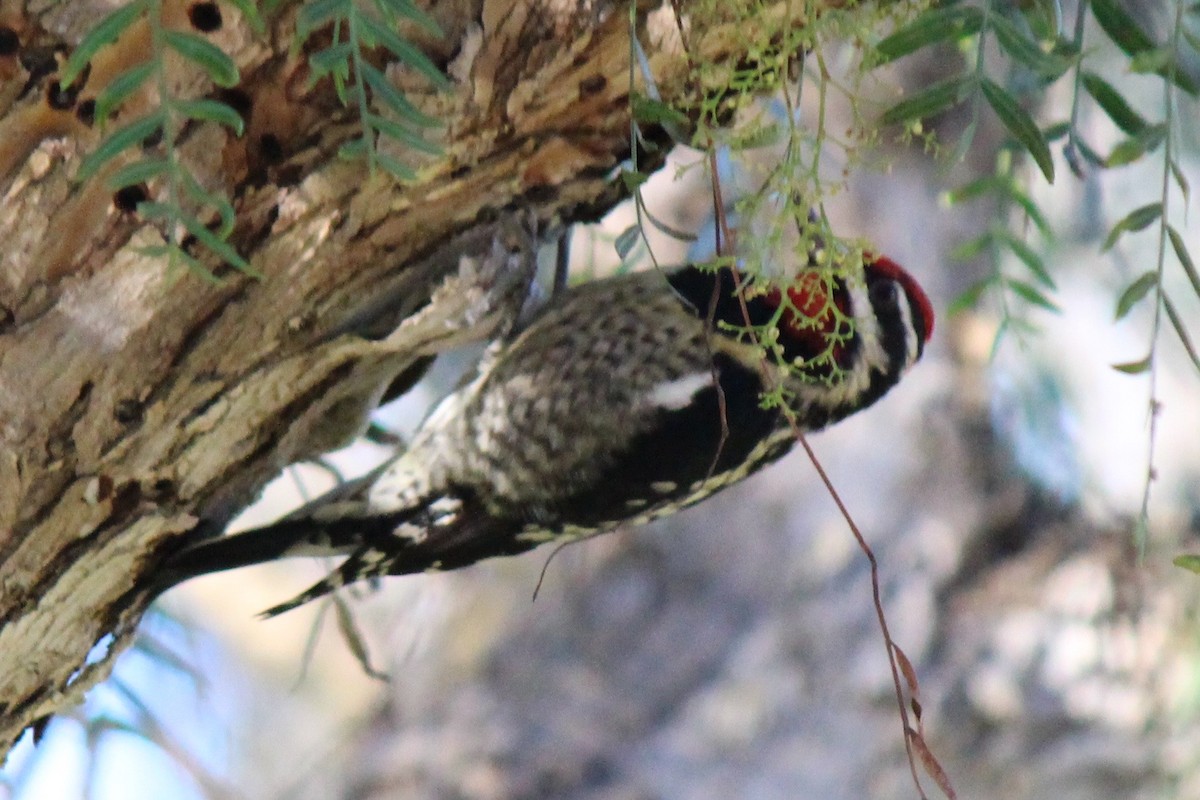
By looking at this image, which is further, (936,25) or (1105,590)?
(1105,590)

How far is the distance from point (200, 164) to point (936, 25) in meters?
0.54

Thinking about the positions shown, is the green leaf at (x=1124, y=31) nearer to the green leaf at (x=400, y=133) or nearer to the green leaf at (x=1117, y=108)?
the green leaf at (x=1117, y=108)

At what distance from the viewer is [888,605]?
3.23 metres

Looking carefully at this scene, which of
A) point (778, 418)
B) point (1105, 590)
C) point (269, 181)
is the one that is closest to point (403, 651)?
point (1105, 590)

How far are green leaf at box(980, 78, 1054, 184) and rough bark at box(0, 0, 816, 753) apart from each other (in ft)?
0.74

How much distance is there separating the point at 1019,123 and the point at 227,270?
60cm

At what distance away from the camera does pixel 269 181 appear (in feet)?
3.07

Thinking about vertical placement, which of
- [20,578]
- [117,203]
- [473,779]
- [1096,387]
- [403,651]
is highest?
[117,203]

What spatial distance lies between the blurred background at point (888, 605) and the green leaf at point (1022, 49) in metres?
1.80

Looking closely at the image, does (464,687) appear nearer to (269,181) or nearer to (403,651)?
(403,651)

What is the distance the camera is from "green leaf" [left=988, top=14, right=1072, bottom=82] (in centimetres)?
78

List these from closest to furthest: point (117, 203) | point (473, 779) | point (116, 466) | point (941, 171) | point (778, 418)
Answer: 1. point (941, 171)
2. point (117, 203)
3. point (116, 466)
4. point (778, 418)
5. point (473, 779)

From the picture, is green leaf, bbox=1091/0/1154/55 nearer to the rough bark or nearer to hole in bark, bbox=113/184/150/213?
the rough bark

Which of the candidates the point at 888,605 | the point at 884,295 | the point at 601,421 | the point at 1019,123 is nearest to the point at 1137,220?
the point at 1019,123
